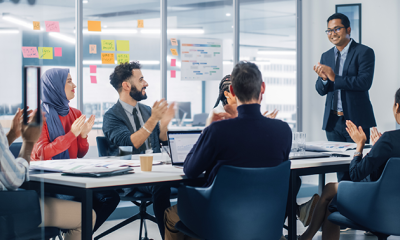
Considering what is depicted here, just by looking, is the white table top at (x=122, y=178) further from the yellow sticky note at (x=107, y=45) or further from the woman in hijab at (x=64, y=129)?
the yellow sticky note at (x=107, y=45)

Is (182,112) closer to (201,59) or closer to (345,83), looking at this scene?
(201,59)

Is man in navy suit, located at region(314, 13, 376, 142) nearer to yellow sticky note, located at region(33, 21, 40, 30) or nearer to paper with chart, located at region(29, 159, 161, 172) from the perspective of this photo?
paper with chart, located at region(29, 159, 161, 172)

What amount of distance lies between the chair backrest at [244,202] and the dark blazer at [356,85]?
Result: 204 cm

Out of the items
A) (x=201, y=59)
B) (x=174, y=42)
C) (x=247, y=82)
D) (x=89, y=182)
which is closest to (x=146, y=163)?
(x=89, y=182)

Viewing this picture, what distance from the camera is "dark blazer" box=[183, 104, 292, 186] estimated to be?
1751mm

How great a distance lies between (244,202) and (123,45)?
2927mm

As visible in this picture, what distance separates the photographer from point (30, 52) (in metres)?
1.81

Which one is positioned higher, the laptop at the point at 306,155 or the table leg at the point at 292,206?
the laptop at the point at 306,155

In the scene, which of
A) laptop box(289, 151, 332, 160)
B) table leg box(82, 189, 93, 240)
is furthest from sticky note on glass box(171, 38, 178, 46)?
table leg box(82, 189, 93, 240)

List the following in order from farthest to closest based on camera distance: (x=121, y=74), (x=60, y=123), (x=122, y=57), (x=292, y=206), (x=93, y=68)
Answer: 1. (x=122, y=57)
2. (x=93, y=68)
3. (x=121, y=74)
4. (x=60, y=123)
5. (x=292, y=206)

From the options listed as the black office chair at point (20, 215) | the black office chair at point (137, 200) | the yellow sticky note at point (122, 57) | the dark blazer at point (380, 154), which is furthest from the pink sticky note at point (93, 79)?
the dark blazer at point (380, 154)

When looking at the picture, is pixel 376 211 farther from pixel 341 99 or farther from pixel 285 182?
pixel 341 99

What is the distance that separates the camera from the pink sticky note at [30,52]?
70.2 inches

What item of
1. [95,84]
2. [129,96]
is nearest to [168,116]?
[129,96]
